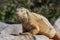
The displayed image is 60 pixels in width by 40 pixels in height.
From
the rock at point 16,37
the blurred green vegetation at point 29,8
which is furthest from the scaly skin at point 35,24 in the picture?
the blurred green vegetation at point 29,8

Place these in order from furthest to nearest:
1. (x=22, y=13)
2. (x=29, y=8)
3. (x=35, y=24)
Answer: (x=29, y=8), (x=35, y=24), (x=22, y=13)

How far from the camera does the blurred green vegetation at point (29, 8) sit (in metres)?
Answer: 8.75

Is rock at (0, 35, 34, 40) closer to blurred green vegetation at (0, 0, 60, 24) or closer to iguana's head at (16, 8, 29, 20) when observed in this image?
iguana's head at (16, 8, 29, 20)

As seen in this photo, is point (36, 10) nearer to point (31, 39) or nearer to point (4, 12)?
point (4, 12)

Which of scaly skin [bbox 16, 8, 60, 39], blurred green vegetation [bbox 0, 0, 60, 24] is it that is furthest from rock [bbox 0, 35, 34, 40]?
blurred green vegetation [bbox 0, 0, 60, 24]

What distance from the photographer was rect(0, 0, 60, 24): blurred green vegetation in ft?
28.7

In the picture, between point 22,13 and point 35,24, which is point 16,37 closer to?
point 22,13

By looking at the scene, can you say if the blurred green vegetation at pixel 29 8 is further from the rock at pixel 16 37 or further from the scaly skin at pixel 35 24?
the rock at pixel 16 37

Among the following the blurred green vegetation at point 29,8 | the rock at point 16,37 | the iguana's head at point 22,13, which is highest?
the iguana's head at point 22,13

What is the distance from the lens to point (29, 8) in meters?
8.84

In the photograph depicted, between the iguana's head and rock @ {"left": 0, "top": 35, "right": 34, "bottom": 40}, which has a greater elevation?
the iguana's head

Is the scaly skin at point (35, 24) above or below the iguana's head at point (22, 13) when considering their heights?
below

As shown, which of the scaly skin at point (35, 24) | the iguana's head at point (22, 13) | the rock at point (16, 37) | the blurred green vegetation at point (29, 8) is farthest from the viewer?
the blurred green vegetation at point (29, 8)

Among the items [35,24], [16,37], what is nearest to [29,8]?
[35,24]
